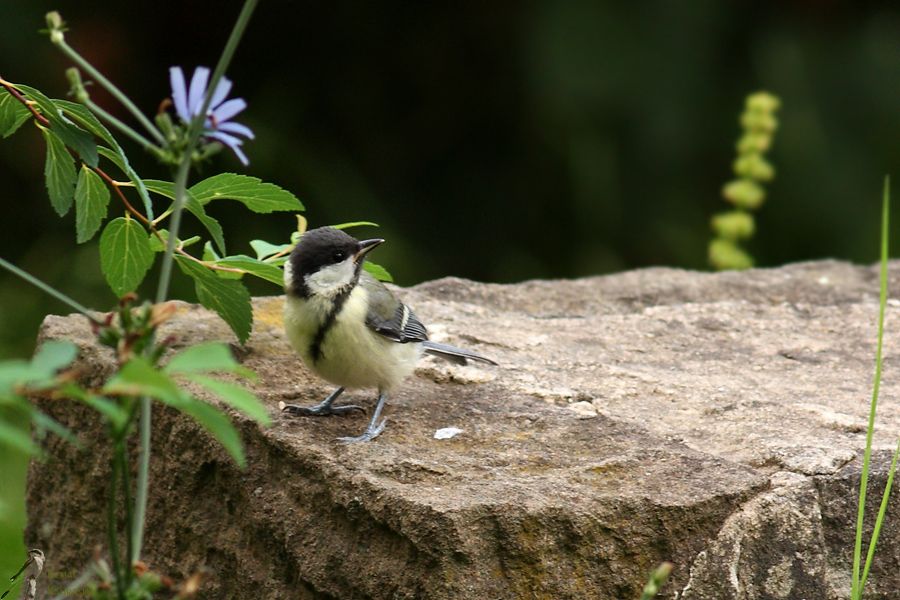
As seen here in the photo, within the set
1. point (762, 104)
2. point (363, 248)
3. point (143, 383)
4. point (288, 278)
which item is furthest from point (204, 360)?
point (762, 104)

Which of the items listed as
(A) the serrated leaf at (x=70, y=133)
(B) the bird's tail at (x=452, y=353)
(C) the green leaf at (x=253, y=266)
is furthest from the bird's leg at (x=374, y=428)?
(A) the serrated leaf at (x=70, y=133)

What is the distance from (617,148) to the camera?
5.97 m

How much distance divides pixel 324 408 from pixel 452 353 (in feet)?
1.45

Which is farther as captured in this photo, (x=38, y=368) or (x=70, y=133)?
(x=70, y=133)

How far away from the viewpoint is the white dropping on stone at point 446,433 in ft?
9.70

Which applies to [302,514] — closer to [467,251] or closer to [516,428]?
[516,428]

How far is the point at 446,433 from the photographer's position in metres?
2.98

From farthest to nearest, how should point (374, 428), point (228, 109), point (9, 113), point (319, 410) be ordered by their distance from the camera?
point (319, 410), point (374, 428), point (9, 113), point (228, 109)

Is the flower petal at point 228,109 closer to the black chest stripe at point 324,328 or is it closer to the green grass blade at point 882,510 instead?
the black chest stripe at point 324,328

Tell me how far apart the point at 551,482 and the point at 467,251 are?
3.87m

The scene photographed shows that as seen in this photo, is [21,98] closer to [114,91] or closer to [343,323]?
[114,91]

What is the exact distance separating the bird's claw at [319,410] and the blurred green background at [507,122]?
2881mm

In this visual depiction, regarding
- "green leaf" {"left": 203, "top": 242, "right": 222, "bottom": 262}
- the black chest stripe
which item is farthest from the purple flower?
the black chest stripe

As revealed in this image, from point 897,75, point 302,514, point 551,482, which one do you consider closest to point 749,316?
point 551,482
